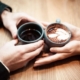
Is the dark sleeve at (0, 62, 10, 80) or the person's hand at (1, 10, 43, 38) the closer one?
the dark sleeve at (0, 62, 10, 80)

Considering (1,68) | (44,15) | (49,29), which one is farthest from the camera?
(44,15)

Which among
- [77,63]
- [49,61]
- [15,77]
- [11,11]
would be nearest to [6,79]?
[15,77]

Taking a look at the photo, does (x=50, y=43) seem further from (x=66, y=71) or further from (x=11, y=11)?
(x=11, y=11)

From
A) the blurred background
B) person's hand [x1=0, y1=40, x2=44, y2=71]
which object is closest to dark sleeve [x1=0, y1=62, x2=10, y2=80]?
person's hand [x1=0, y1=40, x2=44, y2=71]

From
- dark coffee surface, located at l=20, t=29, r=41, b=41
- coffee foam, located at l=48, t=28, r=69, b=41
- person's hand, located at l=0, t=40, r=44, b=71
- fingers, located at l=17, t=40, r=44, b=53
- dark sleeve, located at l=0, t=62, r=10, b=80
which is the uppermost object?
coffee foam, located at l=48, t=28, r=69, b=41

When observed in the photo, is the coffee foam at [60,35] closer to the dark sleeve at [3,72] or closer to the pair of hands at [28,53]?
the pair of hands at [28,53]

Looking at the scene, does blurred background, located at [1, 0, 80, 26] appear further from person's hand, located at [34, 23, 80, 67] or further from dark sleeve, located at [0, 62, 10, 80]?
dark sleeve, located at [0, 62, 10, 80]

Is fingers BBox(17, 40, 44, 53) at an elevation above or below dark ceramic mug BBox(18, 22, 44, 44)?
below

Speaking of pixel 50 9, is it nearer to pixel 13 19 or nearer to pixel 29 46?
pixel 13 19
